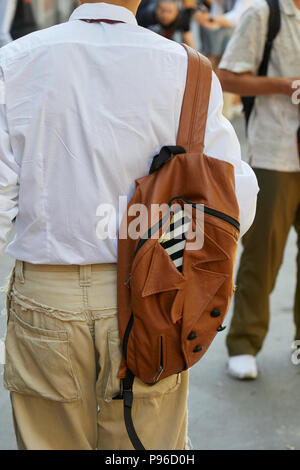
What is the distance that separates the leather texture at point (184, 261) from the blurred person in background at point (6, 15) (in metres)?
4.63

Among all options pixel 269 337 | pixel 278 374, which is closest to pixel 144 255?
pixel 278 374

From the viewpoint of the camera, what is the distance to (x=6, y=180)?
1851 mm

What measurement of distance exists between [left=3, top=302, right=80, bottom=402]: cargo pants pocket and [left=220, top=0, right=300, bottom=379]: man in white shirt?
6.21 feet

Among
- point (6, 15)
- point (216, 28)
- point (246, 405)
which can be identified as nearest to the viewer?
point (246, 405)

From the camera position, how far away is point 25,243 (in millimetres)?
1938

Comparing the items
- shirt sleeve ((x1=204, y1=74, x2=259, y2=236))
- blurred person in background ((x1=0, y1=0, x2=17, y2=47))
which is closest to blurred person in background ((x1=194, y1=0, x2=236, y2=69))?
blurred person in background ((x1=0, y1=0, x2=17, y2=47))

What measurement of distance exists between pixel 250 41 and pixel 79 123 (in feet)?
6.11

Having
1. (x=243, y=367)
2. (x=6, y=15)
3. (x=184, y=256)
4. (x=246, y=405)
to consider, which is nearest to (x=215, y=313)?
(x=184, y=256)

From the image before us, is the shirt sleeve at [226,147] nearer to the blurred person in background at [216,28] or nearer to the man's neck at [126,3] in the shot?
the man's neck at [126,3]

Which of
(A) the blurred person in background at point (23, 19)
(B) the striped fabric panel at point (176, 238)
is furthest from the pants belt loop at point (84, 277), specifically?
(A) the blurred person in background at point (23, 19)

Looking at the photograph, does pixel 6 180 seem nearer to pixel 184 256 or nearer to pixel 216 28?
pixel 184 256

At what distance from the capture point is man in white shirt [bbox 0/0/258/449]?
1.83 m

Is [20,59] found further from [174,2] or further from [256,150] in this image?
[174,2]

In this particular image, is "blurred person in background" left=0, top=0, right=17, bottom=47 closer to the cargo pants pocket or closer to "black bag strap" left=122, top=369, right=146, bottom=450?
the cargo pants pocket
